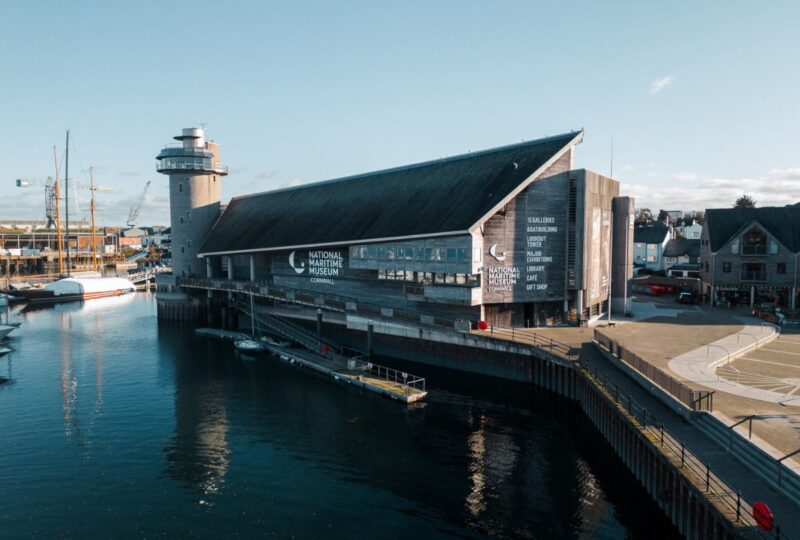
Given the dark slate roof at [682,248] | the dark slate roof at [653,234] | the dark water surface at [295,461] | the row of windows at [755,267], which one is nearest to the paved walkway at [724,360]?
the dark water surface at [295,461]

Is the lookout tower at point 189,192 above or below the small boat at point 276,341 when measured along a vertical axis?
above

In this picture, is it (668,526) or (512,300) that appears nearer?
(668,526)

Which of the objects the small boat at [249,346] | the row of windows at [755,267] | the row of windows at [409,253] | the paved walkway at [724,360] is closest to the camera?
the paved walkway at [724,360]

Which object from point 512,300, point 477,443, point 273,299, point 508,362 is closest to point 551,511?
point 477,443

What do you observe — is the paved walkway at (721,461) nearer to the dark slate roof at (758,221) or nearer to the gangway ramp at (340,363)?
the gangway ramp at (340,363)

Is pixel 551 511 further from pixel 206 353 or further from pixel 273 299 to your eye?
pixel 273 299

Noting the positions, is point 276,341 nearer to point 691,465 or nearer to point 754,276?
point 691,465

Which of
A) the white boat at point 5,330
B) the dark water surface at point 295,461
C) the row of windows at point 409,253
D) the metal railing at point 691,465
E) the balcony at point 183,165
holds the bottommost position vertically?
the dark water surface at point 295,461

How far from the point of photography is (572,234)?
50594 mm

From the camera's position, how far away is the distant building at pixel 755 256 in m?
61.2

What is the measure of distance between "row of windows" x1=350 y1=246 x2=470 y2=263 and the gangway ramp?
9828mm

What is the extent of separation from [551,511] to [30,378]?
46294 millimetres

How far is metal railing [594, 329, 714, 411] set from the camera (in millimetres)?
25703

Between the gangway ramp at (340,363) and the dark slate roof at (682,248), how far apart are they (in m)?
71.6
